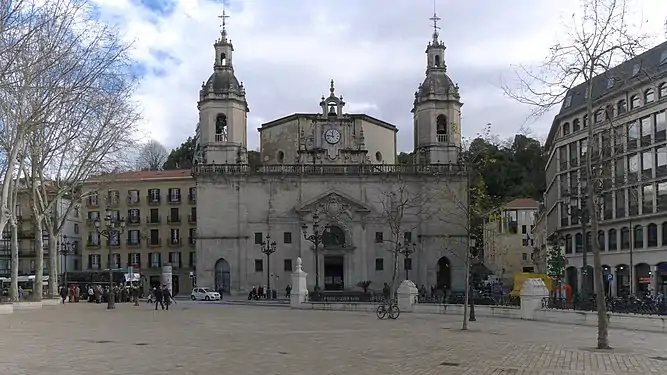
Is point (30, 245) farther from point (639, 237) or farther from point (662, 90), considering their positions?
point (662, 90)

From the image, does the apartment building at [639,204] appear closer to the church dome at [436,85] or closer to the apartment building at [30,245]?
the church dome at [436,85]

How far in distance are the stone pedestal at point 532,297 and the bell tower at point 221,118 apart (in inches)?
1671

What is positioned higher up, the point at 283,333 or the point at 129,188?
the point at 129,188

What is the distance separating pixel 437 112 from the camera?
234ft

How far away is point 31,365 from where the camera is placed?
46.5 feet

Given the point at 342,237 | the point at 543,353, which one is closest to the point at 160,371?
the point at 543,353

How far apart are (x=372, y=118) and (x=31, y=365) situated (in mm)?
60832

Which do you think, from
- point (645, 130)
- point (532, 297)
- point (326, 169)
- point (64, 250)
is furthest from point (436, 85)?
point (532, 297)

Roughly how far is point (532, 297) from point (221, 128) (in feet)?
147

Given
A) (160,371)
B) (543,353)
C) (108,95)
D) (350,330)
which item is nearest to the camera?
(160,371)

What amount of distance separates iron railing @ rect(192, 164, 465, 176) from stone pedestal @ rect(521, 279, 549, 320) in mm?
38545

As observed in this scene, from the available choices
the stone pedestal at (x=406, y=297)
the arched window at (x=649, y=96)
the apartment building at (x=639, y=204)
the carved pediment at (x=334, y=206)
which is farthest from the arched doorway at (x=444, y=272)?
the stone pedestal at (x=406, y=297)

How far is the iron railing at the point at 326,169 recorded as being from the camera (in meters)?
68.9

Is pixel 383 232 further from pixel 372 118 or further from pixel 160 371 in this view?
pixel 160 371
